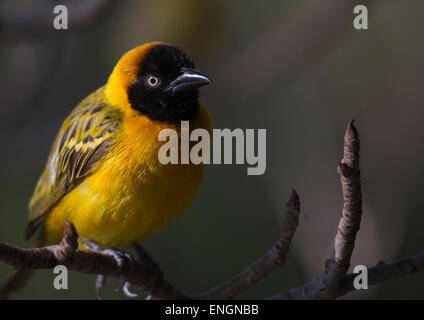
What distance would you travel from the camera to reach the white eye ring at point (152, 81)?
3.66m

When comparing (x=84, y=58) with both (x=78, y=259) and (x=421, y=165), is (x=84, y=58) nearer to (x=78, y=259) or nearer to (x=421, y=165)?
(x=421, y=165)

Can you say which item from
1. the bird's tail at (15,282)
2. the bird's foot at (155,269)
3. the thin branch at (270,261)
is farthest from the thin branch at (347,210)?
the bird's tail at (15,282)

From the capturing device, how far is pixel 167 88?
3.61m

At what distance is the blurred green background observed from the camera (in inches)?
190

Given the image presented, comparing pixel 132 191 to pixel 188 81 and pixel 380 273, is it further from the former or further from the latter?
pixel 380 273

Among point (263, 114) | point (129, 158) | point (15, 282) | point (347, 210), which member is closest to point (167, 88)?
point (129, 158)

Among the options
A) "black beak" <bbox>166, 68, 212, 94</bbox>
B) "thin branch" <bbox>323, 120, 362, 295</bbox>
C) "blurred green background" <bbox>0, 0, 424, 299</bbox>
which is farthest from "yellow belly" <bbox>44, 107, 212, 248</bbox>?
"blurred green background" <bbox>0, 0, 424, 299</bbox>

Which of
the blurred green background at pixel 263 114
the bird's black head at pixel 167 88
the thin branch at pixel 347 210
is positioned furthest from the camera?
the blurred green background at pixel 263 114

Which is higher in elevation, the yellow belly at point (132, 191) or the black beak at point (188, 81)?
the black beak at point (188, 81)

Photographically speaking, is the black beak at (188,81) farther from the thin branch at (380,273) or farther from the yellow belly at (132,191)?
the thin branch at (380,273)

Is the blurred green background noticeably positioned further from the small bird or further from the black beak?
the black beak

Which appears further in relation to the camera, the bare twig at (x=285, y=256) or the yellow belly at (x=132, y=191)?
the yellow belly at (x=132, y=191)

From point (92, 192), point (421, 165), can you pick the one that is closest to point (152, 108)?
point (92, 192)
